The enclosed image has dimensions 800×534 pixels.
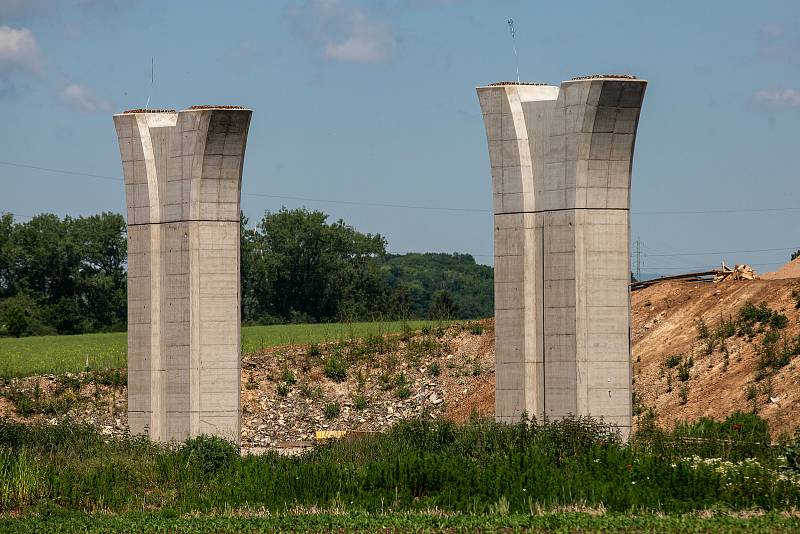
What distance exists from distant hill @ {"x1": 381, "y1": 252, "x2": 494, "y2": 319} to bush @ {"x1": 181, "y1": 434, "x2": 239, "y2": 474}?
83030mm

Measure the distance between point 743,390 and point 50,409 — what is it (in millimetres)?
19236

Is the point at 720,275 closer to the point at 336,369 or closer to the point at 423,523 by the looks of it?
the point at 336,369

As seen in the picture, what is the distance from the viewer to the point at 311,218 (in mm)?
83438

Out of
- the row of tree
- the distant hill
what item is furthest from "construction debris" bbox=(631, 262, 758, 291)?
the distant hill

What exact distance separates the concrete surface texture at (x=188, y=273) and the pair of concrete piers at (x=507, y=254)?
0.09 feet

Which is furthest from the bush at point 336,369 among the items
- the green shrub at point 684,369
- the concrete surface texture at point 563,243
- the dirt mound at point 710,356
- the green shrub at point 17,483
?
the green shrub at point 17,483

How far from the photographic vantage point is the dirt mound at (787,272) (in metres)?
43.8

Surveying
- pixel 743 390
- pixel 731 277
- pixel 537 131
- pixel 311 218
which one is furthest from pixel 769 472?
pixel 311 218

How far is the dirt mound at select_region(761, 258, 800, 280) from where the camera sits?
43.8 m

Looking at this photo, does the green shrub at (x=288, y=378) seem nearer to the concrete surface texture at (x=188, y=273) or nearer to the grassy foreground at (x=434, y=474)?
the concrete surface texture at (x=188, y=273)

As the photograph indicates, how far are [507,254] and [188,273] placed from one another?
22.1 ft

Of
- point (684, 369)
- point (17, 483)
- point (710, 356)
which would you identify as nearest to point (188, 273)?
point (17, 483)

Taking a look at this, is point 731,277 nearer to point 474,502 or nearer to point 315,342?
point 315,342

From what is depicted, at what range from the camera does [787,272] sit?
4412 cm
